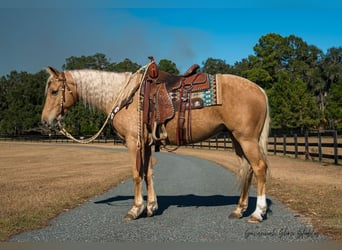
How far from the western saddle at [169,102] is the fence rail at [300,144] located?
851 millimetres

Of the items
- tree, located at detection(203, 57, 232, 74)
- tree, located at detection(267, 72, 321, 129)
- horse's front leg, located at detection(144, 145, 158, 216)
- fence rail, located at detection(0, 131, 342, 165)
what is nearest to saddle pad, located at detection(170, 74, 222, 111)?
fence rail, located at detection(0, 131, 342, 165)

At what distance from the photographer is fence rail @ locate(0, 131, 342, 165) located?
17.2 meters

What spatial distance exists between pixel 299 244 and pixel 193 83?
3.09 meters

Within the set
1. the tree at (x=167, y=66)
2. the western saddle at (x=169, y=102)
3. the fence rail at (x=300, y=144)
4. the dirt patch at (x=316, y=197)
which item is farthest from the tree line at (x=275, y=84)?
the western saddle at (x=169, y=102)

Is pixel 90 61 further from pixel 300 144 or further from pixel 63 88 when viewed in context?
pixel 63 88

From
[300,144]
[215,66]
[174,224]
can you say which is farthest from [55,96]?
[215,66]

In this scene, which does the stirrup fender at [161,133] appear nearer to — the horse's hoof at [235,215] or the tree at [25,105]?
the horse's hoof at [235,215]

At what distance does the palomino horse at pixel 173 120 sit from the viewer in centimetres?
603

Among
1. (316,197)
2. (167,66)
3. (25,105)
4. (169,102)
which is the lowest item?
(316,197)

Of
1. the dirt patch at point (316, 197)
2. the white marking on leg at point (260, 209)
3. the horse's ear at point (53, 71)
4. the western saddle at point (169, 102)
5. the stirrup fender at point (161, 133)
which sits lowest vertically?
the dirt patch at point (316, 197)

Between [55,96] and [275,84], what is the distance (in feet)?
163

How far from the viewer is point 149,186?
645cm

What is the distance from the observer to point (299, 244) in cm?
436

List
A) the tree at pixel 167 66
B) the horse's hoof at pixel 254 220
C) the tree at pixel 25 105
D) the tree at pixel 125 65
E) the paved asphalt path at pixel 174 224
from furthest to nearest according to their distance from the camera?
the tree at pixel 25 105 < the tree at pixel 125 65 < the tree at pixel 167 66 < the horse's hoof at pixel 254 220 < the paved asphalt path at pixel 174 224
